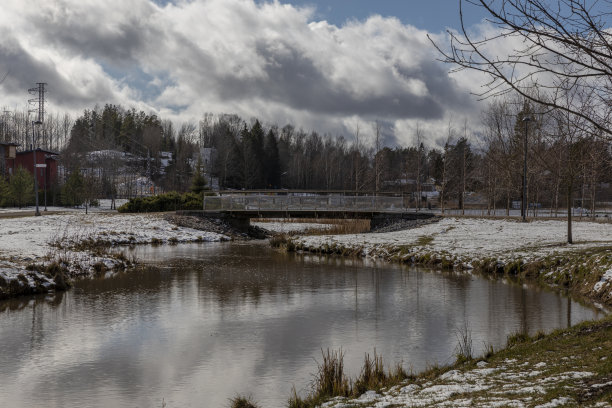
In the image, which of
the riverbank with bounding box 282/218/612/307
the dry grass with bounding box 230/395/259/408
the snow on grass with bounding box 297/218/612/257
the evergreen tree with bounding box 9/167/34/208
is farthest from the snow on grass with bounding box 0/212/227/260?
the evergreen tree with bounding box 9/167/34/208

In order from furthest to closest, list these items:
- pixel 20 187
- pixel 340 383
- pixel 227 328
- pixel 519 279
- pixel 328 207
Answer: pixel 20 187, pixel 328 207, pixel 519 279, pixel 227 328, pixel 340 383

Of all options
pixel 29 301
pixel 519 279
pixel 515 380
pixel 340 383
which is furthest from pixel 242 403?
pixel 519 279

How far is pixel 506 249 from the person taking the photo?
74.5 ft

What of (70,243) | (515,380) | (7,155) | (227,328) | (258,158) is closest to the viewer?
(515,380)

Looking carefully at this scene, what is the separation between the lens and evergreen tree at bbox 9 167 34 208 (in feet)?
185

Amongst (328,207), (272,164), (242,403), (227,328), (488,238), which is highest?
(272,164)

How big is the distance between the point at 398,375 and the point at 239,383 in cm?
237

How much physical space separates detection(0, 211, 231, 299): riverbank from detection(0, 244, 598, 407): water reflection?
3.27 feet

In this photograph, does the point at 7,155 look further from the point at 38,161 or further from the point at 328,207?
the point at 328,207

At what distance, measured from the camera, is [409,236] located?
3080cm

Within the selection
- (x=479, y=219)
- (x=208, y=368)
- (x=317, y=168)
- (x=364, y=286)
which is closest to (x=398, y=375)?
(x=208, y=368)

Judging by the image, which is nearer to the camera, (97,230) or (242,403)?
(242,403)

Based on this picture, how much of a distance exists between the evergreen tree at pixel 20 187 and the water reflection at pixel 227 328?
4309 cm

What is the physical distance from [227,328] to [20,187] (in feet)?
172
